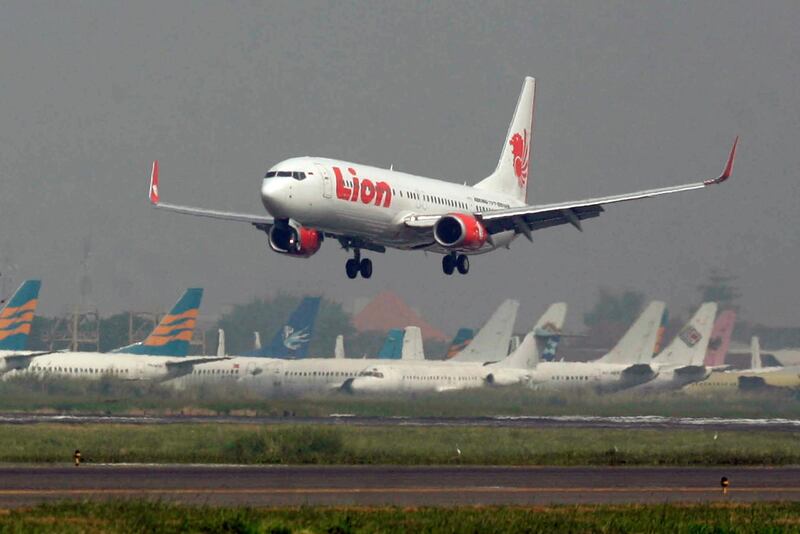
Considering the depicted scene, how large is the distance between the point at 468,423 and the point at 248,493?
36617mm

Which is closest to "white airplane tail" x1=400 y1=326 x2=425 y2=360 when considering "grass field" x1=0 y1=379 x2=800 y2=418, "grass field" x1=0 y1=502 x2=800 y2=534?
"grass field" x1=0 y1=379 x2=800 y2=418

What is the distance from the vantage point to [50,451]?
5059cm

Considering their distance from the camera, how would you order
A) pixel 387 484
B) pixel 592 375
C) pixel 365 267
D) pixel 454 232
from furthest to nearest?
pixel 592 375 → pixel 365 267 → pixel 454 232 → pixel 387 484

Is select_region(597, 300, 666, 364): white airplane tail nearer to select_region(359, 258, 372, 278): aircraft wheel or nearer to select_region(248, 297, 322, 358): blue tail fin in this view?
select_region(248, 297, 322, 358): blue tail fin

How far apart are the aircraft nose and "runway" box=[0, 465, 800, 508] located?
10315 mm

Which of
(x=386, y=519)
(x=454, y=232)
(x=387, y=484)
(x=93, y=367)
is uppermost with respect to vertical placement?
(x=454, y=232)

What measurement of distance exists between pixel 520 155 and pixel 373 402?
1765 cm

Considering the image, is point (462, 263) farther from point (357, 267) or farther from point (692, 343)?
point (692, 343)

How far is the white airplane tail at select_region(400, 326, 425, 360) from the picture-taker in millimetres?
101625

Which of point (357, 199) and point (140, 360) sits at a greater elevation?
point (357, 199)

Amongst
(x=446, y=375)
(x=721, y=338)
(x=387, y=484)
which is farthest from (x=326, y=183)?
(x=721, y=338)

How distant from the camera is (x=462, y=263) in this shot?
5919 cm

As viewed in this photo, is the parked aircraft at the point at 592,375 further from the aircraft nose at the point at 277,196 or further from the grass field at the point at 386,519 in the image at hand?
the grass field at the point at 386,519

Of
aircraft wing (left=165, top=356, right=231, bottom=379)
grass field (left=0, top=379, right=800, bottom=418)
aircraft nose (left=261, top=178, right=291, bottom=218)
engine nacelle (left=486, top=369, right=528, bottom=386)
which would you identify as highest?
aircraft nose (left=261, top=178, right=291, bottom=218)
